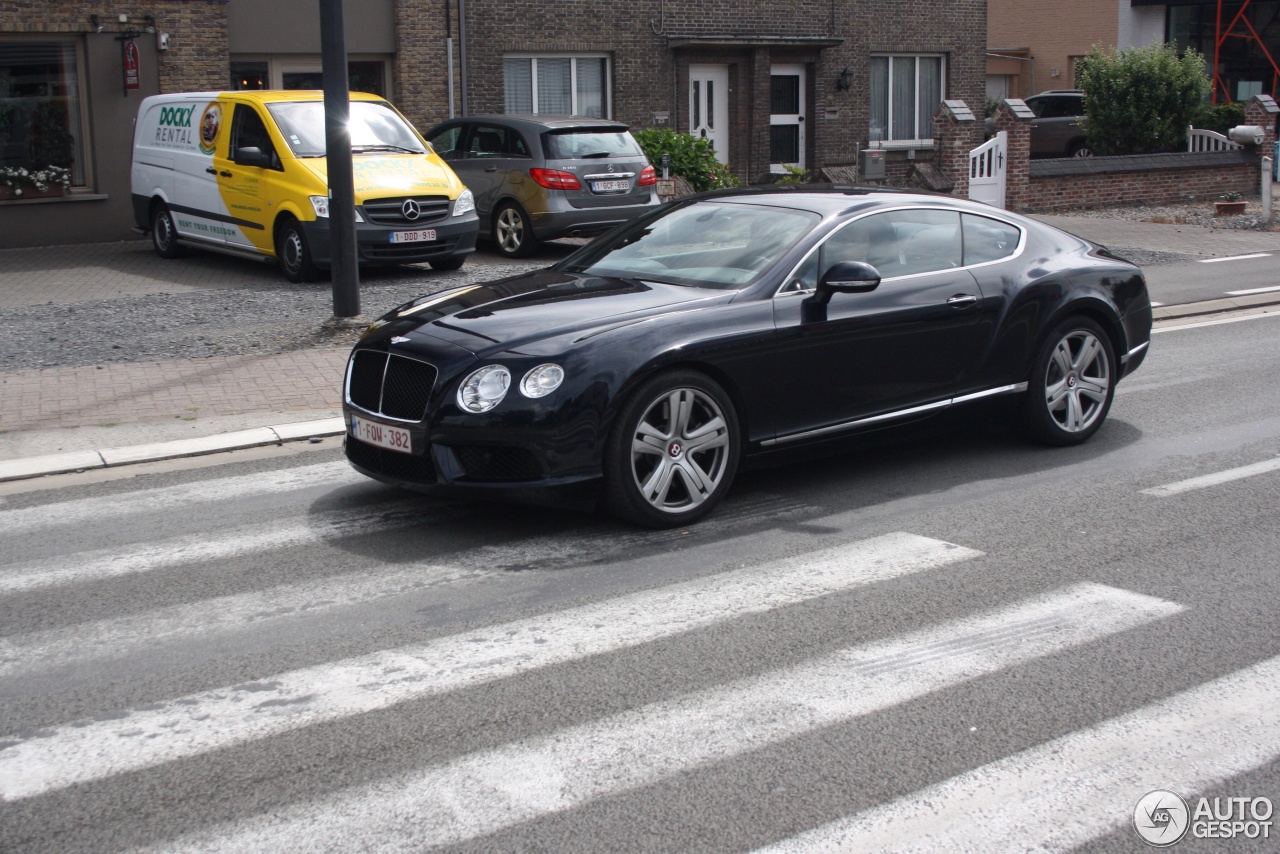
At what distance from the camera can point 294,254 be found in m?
14.8

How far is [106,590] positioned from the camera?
5820 mm

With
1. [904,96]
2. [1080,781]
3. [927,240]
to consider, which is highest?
[904,96]

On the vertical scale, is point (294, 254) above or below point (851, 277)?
below

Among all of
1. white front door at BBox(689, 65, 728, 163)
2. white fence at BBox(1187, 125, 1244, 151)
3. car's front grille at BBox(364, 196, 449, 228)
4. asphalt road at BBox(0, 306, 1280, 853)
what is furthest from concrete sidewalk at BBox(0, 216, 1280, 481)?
white fence at BBox(1187, 125, 1244, 151)

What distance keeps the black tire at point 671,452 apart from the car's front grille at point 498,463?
340mm

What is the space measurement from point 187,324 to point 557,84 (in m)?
13.0

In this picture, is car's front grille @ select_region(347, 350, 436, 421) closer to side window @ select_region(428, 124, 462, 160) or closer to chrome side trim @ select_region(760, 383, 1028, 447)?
chrome side trim @ select_region(760, 383, 1028, 447)

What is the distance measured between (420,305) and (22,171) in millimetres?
13975

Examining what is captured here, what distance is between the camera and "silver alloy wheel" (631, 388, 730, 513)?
6.32 m

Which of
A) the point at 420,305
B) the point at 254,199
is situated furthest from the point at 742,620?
the point at 254,199

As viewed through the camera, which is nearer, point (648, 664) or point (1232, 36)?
point (648, 664)

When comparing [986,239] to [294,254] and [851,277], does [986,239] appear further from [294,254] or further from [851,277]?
[294,254]

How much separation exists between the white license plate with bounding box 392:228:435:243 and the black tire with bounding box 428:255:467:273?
1.36ft

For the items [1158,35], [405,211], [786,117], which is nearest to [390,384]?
[405,211]
